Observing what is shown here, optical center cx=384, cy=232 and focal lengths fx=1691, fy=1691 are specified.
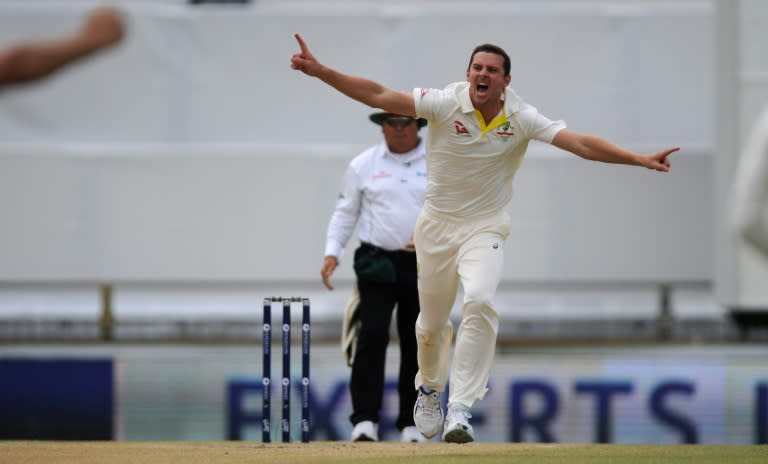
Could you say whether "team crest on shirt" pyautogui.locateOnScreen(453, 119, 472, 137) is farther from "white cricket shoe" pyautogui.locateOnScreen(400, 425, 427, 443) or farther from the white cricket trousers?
"white cricket shoe" pyautogui.locateOnScreen(400, 425, 427, 443)

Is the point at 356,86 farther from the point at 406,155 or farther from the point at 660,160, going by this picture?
the point at 406,155

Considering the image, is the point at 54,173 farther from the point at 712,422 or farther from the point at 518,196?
the point at 712,422

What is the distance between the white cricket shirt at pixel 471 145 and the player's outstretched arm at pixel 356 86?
0.07 m

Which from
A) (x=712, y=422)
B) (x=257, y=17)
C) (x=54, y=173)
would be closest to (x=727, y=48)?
(x=712, y=422)

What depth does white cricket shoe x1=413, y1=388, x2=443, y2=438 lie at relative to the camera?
728 centimetres

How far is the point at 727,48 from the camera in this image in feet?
34.9

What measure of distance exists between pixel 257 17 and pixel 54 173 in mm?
1754

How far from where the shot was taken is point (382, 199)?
802 centimetres

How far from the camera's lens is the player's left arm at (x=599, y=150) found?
6469 mm

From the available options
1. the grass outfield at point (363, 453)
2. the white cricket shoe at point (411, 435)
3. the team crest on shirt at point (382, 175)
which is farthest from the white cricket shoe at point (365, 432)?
the team crest on shirt at point (382, 175)

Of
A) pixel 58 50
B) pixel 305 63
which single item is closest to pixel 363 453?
pixel 305 63

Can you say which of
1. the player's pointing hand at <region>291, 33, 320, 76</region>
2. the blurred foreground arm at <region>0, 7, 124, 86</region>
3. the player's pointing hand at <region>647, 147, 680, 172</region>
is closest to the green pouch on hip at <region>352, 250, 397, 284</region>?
the player's pointing hand at <region>291, 33, 320, 76</region>

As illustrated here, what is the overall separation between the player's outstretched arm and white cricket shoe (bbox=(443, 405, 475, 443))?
1.21 meters

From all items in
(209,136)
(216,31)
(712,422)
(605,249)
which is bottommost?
(712,422)
